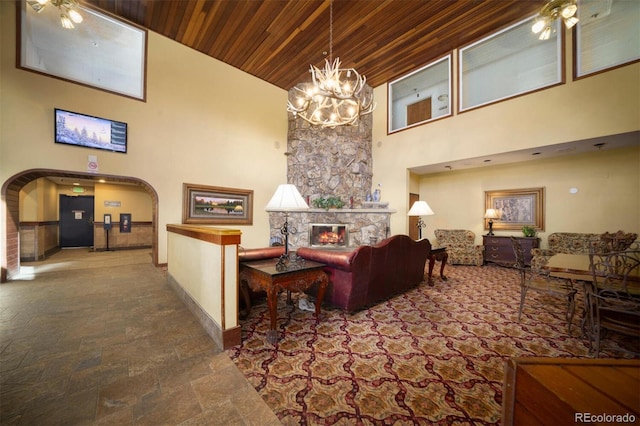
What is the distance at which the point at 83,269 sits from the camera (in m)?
4.61

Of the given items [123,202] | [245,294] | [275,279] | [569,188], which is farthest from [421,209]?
[123,202]

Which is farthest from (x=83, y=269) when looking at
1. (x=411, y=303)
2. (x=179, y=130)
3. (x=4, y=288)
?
(x=411, y=303)

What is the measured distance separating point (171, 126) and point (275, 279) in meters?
4.80

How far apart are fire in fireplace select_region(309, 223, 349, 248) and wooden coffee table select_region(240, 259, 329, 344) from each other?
3704 millimetres

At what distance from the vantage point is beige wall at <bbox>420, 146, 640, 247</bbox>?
4.59m

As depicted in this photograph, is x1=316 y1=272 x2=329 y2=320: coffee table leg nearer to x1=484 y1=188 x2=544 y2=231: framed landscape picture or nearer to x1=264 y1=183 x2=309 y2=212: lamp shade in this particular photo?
x1=264 y1=183 x2=309 y2=212: lamp shade

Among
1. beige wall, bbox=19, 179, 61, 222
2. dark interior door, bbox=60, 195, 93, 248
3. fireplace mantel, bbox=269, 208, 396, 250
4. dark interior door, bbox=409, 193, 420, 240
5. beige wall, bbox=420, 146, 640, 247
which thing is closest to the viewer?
beige wall, bbox=420, 146, 640, 247

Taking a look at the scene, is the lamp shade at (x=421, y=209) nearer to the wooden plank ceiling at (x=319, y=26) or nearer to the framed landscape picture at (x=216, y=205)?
the wooden plank ceiling at (x=319, y=26)

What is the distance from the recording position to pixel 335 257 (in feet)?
8.67

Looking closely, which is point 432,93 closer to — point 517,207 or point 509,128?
point 509,128

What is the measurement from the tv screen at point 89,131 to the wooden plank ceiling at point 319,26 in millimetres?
2125

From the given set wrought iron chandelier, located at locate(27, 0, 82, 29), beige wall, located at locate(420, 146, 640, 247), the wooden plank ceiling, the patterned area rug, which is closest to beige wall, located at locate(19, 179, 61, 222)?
wrought iron chandelier, located at locate(27, 0, 82, 29)

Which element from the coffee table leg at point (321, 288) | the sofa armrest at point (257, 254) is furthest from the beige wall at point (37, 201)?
the coffee table leg at point (321, 288)

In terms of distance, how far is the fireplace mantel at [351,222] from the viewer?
20.5ft
